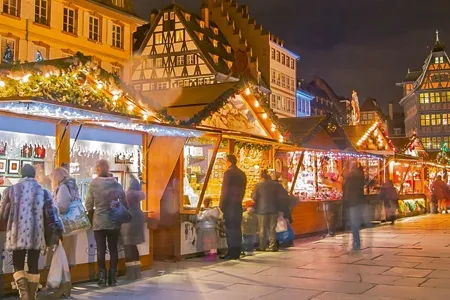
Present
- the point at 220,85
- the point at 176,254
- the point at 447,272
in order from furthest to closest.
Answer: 1. the point at 220,85
2. the point at 176,254
3. the point at 447,272

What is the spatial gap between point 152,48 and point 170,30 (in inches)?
78.3

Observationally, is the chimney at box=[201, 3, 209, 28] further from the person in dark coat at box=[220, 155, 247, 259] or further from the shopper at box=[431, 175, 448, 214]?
the person in dark coat at box=[220, 155, 247, 259]

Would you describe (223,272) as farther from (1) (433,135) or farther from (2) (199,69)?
(1) (433,135)

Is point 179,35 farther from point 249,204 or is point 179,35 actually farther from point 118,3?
point 249,204

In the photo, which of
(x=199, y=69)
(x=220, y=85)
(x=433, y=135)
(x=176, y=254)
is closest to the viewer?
(x=176, y=254)

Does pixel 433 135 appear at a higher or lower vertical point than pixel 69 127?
higher

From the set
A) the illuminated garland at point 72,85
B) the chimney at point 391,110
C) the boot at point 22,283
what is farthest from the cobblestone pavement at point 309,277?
the chimney at point 391,110

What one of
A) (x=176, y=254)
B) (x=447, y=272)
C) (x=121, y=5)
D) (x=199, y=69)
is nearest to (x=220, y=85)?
(x=176, y=254)

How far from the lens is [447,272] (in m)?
9.08

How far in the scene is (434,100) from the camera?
248ft

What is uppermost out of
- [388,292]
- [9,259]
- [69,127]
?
[69,127]

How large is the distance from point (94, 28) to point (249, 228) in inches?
993

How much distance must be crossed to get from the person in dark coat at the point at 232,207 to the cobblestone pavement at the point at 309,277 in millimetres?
387

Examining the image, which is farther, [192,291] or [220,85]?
[220,85]
